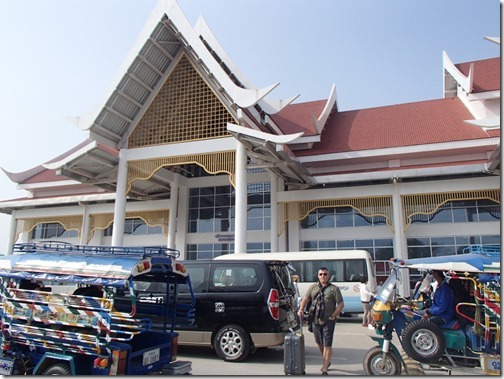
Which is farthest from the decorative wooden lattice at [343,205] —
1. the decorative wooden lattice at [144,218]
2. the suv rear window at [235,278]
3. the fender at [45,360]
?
the fender at [45,360]

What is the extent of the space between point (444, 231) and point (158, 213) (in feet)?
44.5

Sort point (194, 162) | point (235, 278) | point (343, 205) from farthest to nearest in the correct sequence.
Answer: point (343, 205) → point (194, 162) → point (235, 278)

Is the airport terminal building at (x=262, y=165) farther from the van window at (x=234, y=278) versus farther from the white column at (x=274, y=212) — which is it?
the van window at (x=234, y=278)

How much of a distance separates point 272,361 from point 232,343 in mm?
735

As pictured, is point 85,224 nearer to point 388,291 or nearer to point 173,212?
point 173,212

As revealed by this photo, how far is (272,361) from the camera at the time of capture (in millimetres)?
6836

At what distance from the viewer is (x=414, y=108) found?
23.1 metres

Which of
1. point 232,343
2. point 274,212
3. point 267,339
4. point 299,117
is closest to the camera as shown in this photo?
point 267,339

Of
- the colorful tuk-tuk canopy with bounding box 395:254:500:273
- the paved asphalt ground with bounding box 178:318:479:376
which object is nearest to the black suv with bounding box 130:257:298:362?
the paved asphalt ground with bounding box 178:318:479:376

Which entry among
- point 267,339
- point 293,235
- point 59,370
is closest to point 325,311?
point 267,339

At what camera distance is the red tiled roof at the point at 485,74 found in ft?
62.4

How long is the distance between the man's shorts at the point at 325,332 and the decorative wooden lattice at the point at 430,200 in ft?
39.6

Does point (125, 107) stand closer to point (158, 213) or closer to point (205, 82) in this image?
point (205, 82)

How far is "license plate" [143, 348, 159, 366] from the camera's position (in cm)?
491
